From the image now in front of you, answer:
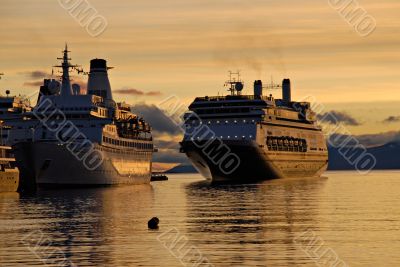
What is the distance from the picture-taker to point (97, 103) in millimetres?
137750

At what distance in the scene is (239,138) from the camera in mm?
164125

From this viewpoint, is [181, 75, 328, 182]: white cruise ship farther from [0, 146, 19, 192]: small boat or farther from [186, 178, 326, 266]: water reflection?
[186, 178, 326, 266]: water reflection

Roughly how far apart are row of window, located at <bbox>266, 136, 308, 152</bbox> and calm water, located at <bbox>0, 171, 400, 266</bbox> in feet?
248

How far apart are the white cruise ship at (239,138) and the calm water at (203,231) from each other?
206 ft

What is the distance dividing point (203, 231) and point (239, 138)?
103 metres

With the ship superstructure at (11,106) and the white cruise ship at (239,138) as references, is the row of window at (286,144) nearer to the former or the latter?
the white cruise ship at (239,138)

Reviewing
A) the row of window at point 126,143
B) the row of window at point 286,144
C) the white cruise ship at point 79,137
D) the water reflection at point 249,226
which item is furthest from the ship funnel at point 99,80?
the water reflection at point 249,226

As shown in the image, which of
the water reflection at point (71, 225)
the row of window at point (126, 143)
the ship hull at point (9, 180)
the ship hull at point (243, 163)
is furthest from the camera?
the ship hull at point (243, 163)

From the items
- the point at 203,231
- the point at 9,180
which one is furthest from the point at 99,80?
the point at 203,231

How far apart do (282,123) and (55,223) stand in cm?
11884

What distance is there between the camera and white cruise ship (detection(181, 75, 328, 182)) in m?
160

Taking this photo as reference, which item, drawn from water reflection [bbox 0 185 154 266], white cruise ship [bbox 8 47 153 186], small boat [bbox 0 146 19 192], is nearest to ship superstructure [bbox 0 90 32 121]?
white cruise ship [bbox 8 47 153 186]

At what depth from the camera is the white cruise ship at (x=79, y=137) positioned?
398ft

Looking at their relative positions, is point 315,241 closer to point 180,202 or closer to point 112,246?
point 112,246
